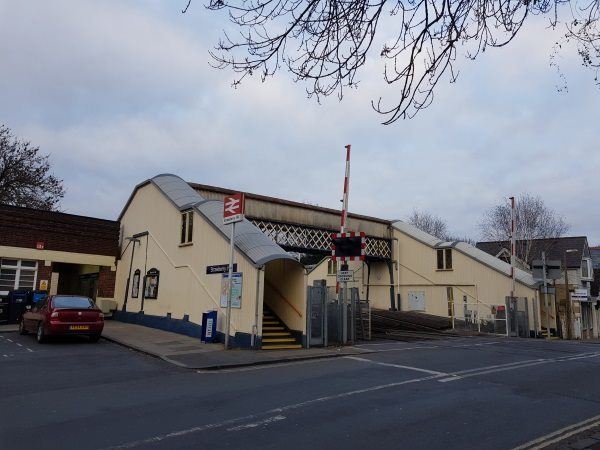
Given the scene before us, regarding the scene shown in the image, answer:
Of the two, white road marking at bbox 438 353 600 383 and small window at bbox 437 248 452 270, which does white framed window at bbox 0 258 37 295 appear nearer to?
white road marking at bbox 438 353 600 383

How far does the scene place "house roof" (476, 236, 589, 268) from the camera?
36844 millimetres

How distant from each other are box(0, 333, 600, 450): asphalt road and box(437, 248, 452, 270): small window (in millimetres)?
17021

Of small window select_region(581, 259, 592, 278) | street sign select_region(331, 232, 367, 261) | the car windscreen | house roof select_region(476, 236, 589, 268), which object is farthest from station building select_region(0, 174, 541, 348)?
small window select_region(581, 259, 592, 278)

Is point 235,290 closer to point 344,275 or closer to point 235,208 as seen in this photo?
point 235,208

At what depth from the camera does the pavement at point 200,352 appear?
11.9 metres

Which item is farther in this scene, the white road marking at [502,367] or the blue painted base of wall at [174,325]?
the blue painted base of wall at [174,325]

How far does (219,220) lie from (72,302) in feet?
17.5

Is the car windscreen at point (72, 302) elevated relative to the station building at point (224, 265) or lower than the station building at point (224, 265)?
lower

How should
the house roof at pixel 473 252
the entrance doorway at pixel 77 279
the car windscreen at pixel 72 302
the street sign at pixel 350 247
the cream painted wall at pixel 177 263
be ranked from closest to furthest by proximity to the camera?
the car windscreen at pixel 72 302 < the cream painted wall at pixel 177 263 < the street sign at pixel 350 247 < the entrance doorway at pixel 77 279 < the house roof at pixel 473 252

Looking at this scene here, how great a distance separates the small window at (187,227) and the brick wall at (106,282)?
7.06 meters

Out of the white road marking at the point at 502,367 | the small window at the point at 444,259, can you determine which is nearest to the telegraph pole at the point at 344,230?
the white road marking at the point at 502,367

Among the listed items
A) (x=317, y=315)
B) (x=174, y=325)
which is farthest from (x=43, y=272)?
(x=317, y=315)

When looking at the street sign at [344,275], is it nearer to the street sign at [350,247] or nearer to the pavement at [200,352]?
the street sign at [350,247]

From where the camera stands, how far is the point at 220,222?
17.0 meters
